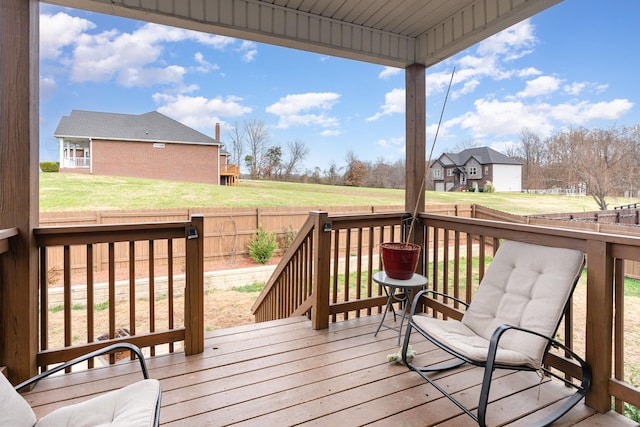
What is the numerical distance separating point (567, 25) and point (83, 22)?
43.0ft

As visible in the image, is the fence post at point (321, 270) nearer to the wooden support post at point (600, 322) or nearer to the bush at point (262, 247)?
the wooden support post at point (600, 322)

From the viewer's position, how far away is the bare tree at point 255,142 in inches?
343

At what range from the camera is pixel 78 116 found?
36.4ft

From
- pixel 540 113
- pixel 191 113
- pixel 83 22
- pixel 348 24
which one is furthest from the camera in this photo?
pixel 191 113

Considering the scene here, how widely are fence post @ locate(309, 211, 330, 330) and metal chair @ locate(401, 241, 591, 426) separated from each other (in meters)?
0.84

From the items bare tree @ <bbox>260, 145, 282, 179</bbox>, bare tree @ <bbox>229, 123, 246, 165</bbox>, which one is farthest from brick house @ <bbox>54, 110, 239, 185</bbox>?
bare tree @ <bbox>260, 145, 282, 179</bbox>

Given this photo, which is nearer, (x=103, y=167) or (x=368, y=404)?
(x=368, y=404)

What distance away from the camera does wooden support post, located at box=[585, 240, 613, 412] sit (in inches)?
72.0

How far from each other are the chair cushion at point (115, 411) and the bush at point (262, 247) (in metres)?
7.16

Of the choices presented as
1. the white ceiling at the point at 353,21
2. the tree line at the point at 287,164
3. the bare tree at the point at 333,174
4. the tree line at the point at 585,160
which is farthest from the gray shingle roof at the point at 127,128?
the tree line at the point at 585,160

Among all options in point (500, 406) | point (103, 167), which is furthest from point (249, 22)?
point (103, 167)

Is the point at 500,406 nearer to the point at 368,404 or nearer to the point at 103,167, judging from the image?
the point at 368,404

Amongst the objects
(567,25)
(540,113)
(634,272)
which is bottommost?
(634,272)

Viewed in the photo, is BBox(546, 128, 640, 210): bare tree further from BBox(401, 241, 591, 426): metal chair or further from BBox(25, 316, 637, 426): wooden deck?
BBox(25, 316, 637, 426): wooden deck
